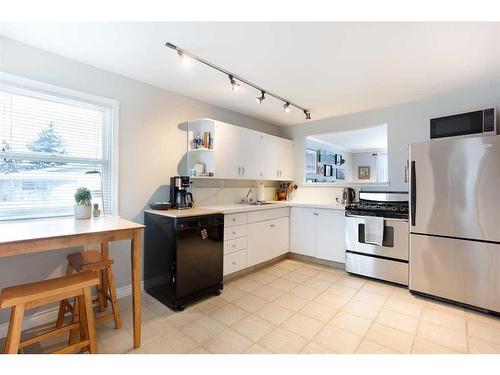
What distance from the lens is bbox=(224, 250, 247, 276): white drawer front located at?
2945 mm

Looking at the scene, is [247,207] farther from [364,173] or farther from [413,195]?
[364,173]

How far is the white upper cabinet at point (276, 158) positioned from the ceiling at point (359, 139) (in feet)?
1.74

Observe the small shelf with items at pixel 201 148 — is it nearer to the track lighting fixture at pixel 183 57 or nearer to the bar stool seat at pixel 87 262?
the track lighting fixture at pixel 183 57

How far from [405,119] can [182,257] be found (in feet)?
11.4

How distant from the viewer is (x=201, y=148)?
306 centimetres

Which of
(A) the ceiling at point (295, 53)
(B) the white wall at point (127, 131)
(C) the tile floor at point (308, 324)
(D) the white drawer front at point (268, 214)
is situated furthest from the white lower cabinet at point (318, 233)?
(B) the white wall at point (127, 131)

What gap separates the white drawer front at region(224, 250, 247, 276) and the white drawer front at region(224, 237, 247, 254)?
5cm

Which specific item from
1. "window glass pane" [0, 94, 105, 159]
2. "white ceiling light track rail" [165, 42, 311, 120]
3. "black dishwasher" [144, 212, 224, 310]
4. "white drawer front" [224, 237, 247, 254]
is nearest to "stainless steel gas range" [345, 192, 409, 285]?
"white drawer front" [224, 237, 247, 254]

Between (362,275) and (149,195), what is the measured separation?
294 cm

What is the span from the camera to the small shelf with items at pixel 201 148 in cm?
309

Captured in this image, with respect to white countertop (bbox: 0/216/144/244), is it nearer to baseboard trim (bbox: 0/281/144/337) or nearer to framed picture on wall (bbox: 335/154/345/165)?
baseboard trim (bbox: 0/281/144/337)

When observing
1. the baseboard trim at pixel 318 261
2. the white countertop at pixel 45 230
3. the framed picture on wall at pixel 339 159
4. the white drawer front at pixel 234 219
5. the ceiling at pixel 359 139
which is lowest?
the baseboard trim at pixel 318 261
